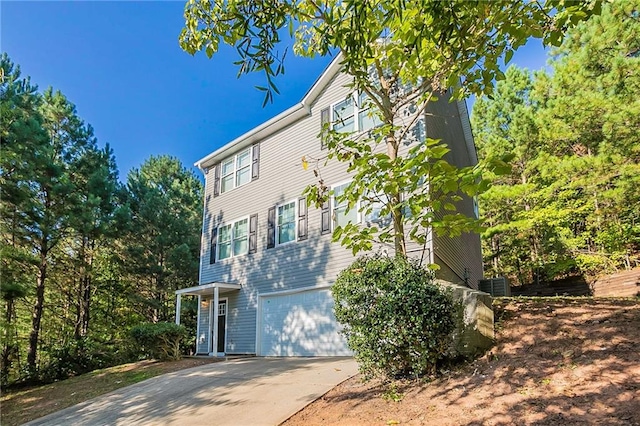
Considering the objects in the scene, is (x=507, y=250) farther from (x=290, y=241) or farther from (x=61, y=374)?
(x=61, y=374)

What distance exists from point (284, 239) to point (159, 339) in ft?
15.5

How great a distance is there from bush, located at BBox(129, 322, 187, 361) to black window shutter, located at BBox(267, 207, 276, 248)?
3838mm

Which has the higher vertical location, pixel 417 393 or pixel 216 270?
pixel 216 270

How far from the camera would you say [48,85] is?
60.1 ft

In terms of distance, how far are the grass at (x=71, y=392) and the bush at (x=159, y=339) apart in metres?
0.34

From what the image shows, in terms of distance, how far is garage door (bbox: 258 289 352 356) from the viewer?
11.2 metres

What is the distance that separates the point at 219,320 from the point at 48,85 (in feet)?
43.4

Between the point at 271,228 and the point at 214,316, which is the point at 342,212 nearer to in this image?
the point at 271,228

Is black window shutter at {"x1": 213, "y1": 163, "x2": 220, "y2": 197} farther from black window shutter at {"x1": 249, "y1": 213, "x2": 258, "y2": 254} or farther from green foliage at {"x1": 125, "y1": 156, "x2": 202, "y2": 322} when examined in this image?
green foliage at {"x1": 125, "y1": 156, "x2": 202, "y2": 322}

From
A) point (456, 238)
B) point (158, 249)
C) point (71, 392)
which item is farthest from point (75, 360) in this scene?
point (456, 238)

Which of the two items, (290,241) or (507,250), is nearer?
(290,241)

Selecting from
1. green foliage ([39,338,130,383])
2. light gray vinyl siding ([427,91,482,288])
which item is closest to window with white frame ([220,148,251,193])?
light gray vinyl siding ([427,91,482,288])

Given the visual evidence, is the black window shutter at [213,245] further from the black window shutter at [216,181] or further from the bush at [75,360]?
the bush at [75,360]

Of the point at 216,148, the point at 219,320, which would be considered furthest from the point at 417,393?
the point at 216,148
